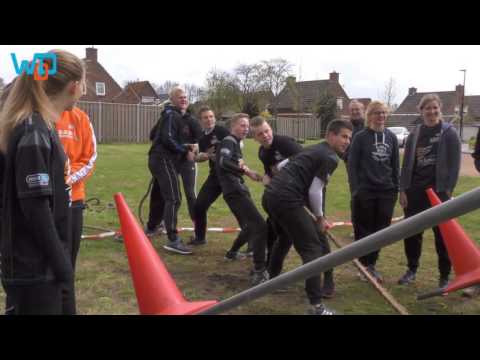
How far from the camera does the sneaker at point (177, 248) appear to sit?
19.5 ft

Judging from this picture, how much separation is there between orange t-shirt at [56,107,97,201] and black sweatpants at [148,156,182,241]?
2256mm

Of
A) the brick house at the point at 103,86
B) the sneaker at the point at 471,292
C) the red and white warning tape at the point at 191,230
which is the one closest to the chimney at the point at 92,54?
the brick house at the point at 103,86

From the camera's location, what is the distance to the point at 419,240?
4973 millimetres

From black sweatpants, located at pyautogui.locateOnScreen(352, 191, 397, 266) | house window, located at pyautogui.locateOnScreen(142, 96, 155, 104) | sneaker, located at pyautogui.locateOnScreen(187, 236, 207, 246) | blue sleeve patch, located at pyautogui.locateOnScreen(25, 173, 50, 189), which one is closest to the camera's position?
blue sleeve patch, located at pyautogui.locateOnScreen(25, 173, 50, 189)

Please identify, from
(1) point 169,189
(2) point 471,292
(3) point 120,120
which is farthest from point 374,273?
(3) point 120,120

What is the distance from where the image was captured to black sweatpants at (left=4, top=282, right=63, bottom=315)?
84.1 inches

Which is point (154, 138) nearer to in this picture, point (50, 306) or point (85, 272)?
point (85, 272)

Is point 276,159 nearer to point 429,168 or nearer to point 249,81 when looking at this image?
point 429,168

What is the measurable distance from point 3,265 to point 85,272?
3098mm

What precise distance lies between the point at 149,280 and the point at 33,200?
1433 mm

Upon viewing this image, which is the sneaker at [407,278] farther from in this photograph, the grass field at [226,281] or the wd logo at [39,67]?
the wd logo at [39,67]

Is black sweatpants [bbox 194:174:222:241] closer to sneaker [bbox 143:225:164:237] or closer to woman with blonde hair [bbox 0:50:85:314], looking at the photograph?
sneaker [bbox 143:225:164:237]

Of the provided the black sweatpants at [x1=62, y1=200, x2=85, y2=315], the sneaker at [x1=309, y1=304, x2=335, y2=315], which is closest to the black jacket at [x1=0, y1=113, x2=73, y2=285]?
the black sweatpants at [x1=62, y1=200, x2=85, y2=315]

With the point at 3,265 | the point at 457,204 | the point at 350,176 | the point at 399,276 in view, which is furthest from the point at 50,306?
the point at 399,276
